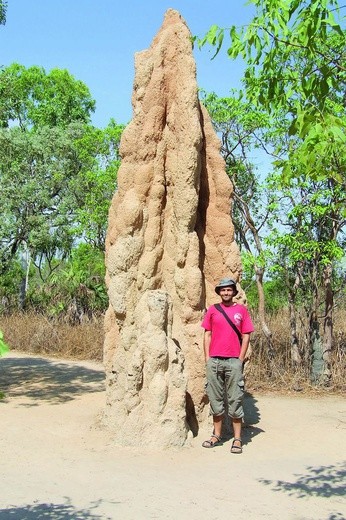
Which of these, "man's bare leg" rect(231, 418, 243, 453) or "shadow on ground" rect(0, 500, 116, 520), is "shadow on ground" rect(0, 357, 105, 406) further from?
"shadow on ground" rect(0, 500, 116, 520)

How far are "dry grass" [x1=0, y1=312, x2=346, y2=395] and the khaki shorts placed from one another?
109cm

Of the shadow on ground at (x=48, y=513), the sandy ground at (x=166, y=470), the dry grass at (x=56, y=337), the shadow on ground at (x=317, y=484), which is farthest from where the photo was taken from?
the dry grass at (x=56, y=337)

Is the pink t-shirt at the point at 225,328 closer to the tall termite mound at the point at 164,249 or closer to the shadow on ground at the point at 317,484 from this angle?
the tall termite mound at the point at 164,249

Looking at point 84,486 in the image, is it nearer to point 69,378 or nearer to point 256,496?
point 256,496

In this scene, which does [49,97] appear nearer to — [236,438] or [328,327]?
→ [328,327]

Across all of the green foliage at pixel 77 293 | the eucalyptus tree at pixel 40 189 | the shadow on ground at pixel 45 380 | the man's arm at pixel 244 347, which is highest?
the eucalyptus tree at pixel 40 189

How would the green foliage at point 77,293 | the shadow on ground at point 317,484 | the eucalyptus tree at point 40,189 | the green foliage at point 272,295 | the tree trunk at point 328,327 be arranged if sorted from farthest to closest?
the eucalyptus tree at point 40,189 → the green foliage at point 272,295 → the green foliage at point 77,293 → the tree trunk at point 328,327 → the shadow on ground at point 317,484

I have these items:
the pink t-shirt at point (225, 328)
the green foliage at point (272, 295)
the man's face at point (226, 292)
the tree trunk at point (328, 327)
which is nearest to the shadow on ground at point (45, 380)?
the pink t-shirt at point (225, 328)

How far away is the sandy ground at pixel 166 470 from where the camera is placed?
199 inches

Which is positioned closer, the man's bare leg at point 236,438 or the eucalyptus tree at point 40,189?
the man's bare leg at point 236,438

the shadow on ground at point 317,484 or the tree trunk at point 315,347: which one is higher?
the tree trunk at point 315,347

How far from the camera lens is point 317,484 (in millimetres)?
5770

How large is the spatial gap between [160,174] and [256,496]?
149 inches

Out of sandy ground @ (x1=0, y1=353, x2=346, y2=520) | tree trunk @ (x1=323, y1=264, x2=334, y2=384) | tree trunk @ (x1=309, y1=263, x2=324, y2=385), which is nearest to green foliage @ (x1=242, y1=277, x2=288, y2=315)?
tree trunk @ (x1=323, y1=264, x2=334, y2=384)
